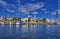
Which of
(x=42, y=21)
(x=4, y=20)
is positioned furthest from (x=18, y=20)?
(x=42, y=21)

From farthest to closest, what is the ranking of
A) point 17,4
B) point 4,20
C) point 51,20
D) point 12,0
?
point 17,4, point 12,0, point 51,20, point 4,20

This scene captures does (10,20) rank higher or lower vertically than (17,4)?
lower

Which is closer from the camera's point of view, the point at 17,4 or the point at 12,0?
the point at 12,0

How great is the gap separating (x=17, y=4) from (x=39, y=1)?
13013 millimetres

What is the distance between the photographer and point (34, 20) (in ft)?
220

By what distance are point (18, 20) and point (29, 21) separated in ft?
19.2

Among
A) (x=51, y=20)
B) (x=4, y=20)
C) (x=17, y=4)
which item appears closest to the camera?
(x=4, y=20)

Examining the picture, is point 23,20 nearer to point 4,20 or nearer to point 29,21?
point 29,21

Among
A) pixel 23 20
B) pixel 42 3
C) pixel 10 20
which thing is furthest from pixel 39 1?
pixel 10 20

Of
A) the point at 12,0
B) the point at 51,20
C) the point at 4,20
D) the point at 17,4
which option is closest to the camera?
the point at 4,20

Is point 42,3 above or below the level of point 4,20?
above

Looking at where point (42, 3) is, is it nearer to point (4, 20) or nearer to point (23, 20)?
point (23, 20)

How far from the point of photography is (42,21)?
7081cm

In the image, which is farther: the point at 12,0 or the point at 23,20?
the point at 12,0
